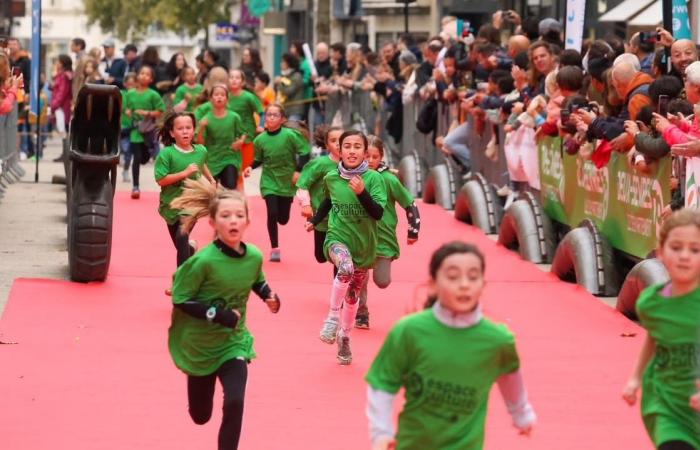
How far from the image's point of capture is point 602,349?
1200 centimetres

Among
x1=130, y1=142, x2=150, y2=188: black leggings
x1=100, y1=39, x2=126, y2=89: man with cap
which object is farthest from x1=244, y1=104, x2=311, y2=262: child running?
x1=100, y1=39, x2=126, y2=89: man with cap

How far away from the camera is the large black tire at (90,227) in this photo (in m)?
15.0

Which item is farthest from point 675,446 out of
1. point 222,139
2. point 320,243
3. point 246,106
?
point 246,106

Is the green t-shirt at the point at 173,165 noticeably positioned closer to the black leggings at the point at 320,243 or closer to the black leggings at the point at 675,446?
the black leggings at the point at 320,243

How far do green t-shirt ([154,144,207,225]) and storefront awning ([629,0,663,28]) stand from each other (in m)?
11.2

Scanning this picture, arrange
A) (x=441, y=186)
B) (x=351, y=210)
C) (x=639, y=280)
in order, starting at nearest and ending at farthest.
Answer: (x=351, y=210) → (x=639, y=280) → (x=441, y=186)

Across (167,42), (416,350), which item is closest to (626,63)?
(416,350)

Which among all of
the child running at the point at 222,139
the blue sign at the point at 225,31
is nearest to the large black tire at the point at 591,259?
the child running at the point at 222,139

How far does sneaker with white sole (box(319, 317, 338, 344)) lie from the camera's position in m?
11.7

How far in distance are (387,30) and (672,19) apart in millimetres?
30399

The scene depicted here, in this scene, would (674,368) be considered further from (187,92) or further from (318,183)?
(187,92)

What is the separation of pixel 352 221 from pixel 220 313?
3911 mm

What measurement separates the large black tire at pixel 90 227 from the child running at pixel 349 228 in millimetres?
3679

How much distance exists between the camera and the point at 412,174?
81.1ft
